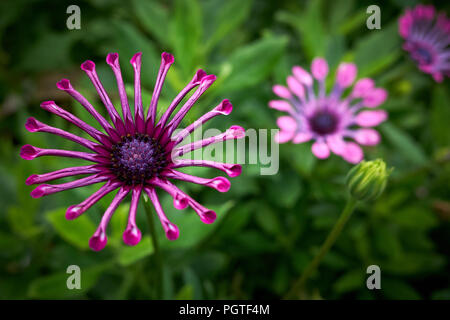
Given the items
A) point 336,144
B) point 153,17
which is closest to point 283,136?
point 336,144

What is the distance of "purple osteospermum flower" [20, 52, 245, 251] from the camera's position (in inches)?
26.0

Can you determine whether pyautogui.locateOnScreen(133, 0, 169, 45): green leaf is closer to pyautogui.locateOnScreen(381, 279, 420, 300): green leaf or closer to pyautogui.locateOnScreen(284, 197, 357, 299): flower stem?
pyautogui.locateOnScreen(284, 197, 357, 299): flower stem

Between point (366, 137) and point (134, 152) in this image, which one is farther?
point (366, 137)

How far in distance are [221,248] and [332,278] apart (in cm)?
40

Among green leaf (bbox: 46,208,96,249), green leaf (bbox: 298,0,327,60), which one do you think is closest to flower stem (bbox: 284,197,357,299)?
green leaf (bbox: 46,208,96,249)

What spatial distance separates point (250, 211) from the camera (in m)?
1.39

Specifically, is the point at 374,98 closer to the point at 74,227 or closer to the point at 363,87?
the point at 363,87

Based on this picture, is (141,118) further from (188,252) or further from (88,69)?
(188,252)

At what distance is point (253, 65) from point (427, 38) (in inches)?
36.7

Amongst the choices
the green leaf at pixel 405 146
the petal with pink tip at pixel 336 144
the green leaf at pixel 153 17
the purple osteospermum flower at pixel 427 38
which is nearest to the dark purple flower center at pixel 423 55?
the purple osteospermum flower at pixel 427 38

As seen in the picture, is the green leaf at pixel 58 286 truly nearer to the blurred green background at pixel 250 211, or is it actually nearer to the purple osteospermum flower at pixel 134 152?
the blurred green background at pixel 250 211

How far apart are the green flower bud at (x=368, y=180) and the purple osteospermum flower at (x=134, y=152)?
34 centimetres

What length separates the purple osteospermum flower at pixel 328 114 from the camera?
3.81 feet
